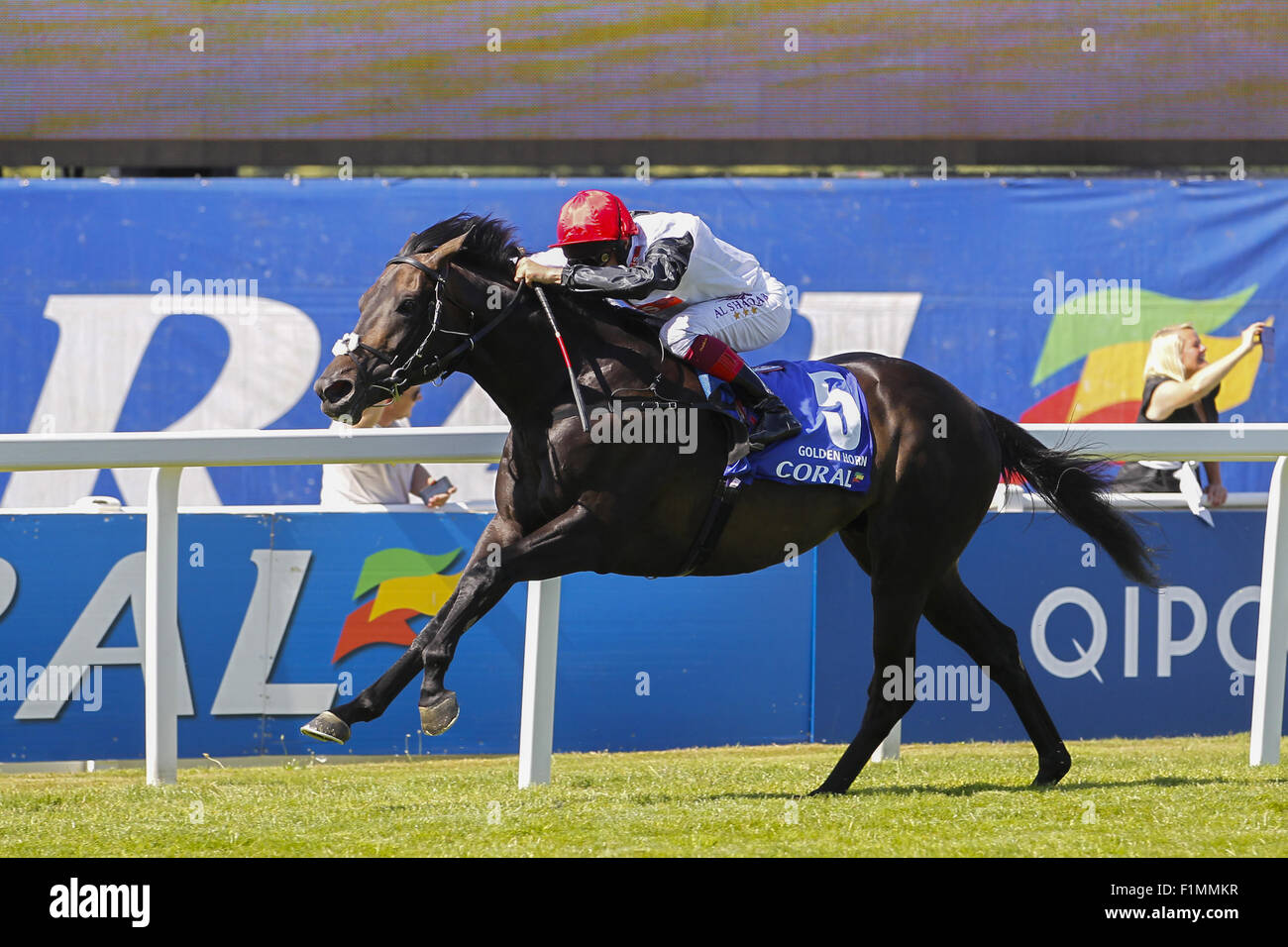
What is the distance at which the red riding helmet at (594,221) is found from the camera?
4684 mm

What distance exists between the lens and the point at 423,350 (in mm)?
4531

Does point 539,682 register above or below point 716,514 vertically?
below

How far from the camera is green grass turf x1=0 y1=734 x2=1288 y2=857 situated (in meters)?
3.72

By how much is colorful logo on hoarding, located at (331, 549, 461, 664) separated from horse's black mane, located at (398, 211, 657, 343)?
1.72 meters

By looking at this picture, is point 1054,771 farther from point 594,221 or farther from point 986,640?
point 594,221

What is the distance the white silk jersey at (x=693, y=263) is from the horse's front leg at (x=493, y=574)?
2.59ft

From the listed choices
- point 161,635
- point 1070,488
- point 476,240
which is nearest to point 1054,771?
point 1070,488

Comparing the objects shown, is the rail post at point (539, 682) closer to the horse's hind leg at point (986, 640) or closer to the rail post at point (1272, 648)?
the horse's hind leg at point (986, 640)

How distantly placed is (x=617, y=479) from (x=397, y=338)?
0.76 metres

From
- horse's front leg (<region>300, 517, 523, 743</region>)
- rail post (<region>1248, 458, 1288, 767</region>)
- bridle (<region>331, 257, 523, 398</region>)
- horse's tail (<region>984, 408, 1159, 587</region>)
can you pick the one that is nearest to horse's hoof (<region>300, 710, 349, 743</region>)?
horse's front leg (<region>300, 517, 523, 743</region>)

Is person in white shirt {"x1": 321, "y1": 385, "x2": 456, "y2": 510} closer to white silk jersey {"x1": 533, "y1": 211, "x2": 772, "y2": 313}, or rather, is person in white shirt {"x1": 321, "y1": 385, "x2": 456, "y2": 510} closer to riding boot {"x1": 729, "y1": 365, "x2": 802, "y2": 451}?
white silk jersey {"x1": 533, "y1": 211, "x2": 772, "y2": 313}
